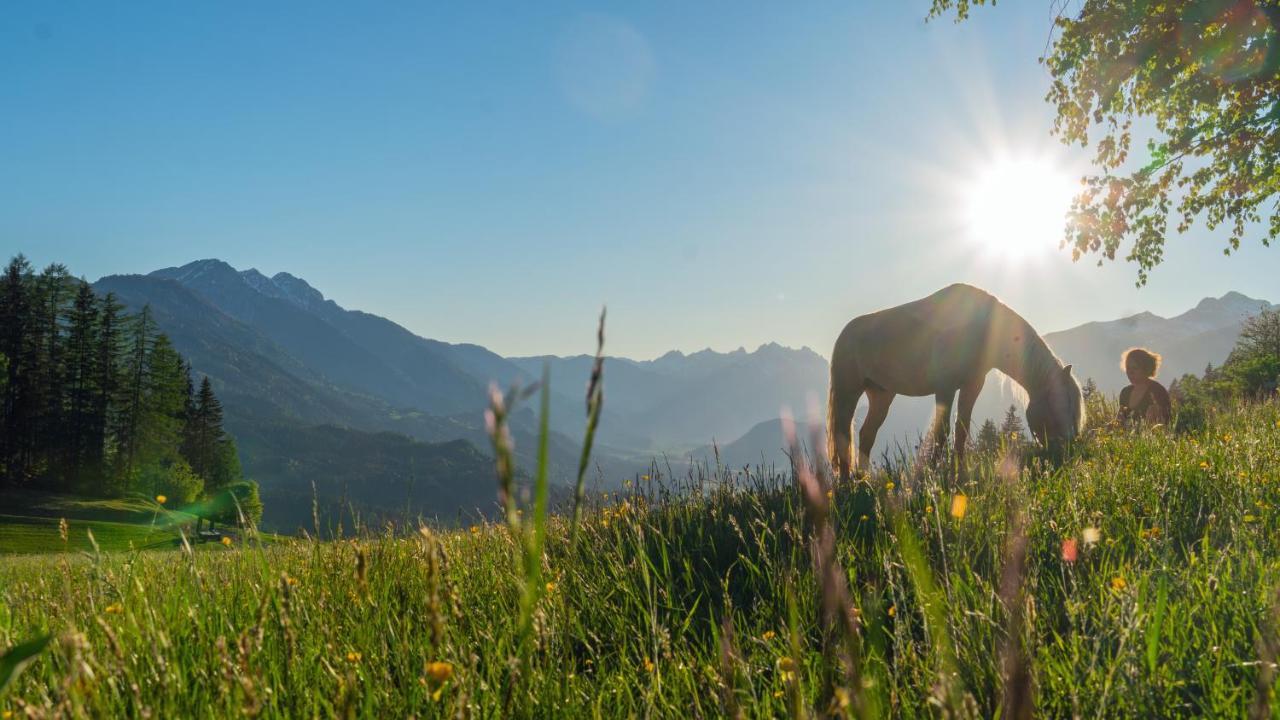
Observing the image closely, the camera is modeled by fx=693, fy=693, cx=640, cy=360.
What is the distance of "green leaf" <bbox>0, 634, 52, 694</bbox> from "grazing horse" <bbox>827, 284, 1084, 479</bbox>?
851 centimetres

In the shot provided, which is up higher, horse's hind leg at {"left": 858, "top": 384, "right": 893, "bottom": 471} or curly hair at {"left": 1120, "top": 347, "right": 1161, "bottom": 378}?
curly hair at {"left": 1120, "top": 347, "right": 1161, "bottom": 378}

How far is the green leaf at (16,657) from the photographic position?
97 cm

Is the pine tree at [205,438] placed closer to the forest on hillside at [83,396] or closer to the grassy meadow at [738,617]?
the forest on hillside at [83,396]

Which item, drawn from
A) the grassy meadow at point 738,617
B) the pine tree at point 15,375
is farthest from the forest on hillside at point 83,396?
the grassy meadow at point 738,617

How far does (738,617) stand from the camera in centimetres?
320

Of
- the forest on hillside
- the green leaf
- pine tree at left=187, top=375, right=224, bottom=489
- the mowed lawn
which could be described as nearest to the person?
the green leaf

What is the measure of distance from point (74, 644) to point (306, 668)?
1.55 m

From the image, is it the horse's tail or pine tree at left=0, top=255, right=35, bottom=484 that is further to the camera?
pine tree at left=0, top=255, right=35, bottom=484

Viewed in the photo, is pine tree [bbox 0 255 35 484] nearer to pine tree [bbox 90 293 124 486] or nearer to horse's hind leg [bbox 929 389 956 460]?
pine tree [bbox 90 293 124 486]

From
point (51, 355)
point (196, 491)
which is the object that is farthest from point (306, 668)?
point (51, 355)

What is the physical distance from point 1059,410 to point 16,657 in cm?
1005

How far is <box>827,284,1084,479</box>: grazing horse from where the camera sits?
899 cm

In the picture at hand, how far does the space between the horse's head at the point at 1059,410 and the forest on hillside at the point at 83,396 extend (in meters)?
69.4

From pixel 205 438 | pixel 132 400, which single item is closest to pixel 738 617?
pixel 132 400
